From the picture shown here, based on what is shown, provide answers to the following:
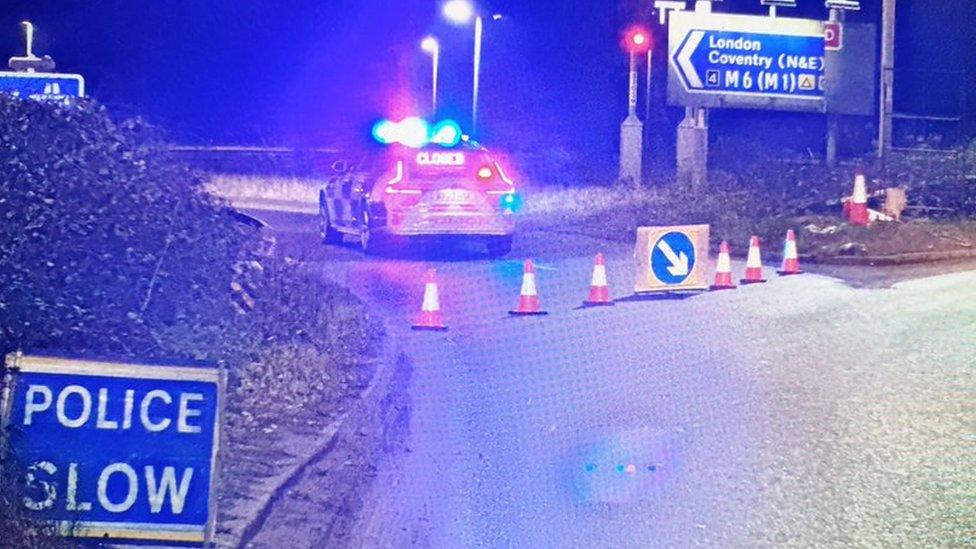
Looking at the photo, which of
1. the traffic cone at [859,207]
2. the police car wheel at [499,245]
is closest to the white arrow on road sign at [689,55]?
the traffic cone at [859,207]

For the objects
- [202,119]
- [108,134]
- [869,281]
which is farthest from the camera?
[202,119]

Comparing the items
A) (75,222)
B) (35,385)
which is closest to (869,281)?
(75,222)

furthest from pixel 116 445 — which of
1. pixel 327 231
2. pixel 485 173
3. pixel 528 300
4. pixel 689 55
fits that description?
pixel 689 55

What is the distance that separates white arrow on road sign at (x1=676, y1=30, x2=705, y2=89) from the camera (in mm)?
27891

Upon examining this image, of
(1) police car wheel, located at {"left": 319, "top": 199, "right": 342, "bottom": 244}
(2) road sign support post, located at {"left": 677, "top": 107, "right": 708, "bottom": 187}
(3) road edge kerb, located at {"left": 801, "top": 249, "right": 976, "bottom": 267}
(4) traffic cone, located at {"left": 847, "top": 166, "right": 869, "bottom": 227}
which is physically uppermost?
(2) road sign support post, located at {"left": 677, "top": 107, "right": 708, "bottom": 187}

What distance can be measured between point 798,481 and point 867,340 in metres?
4.93

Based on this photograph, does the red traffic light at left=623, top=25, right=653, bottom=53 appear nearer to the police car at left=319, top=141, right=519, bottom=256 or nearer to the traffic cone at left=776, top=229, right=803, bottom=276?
the police car at left=319, top=141, right=519, bottom=256

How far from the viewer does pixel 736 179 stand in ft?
94.2

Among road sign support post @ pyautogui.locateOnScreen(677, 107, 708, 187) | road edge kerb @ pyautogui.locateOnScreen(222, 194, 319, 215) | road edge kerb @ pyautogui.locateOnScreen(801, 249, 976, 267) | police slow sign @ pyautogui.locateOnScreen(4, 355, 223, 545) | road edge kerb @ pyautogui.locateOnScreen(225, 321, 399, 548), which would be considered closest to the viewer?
police slow sign @ pyautogui.locateOnScreen(4, 355, 223, 545)

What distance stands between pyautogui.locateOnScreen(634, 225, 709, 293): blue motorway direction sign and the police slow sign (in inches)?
422

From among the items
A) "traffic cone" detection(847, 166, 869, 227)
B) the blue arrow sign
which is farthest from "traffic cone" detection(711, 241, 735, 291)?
the blue arrow sign

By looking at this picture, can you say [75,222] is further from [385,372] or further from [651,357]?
[651,357]

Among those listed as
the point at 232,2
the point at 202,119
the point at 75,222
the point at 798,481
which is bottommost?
the point at 798,481

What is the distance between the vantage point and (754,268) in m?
18.1
